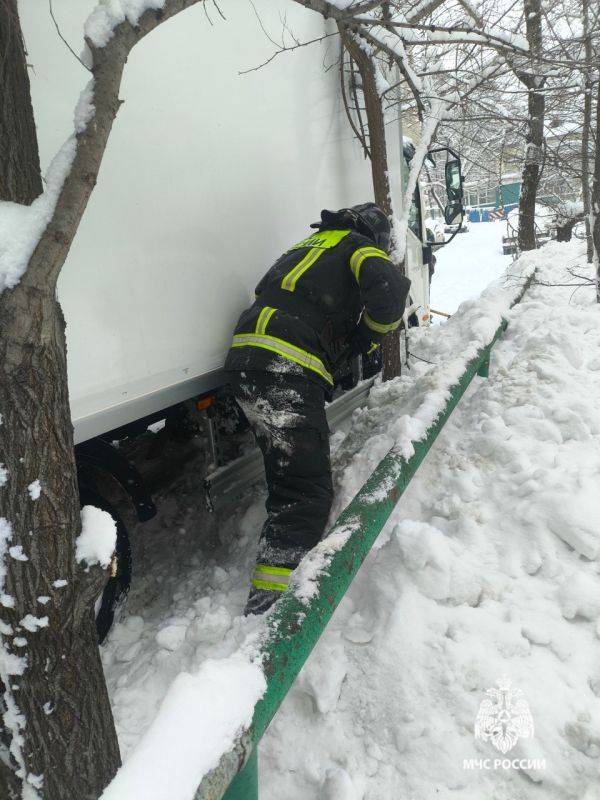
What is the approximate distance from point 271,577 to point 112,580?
2.61 feet

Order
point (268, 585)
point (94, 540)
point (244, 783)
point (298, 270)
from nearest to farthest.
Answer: point (244, 783)
point (94, 540)
point (268, 585)
point (298, 270)

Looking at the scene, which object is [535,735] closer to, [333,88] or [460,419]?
[460,419]

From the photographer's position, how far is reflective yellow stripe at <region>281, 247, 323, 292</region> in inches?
114

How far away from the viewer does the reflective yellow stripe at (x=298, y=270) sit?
114 inches

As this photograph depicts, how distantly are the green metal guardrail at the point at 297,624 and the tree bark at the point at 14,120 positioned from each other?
1298 mm

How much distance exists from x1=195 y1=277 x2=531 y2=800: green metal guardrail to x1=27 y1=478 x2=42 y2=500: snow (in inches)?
27.5

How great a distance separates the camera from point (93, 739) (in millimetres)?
1618

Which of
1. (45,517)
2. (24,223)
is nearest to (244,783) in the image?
(45,517)

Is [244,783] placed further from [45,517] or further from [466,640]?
[466,640]

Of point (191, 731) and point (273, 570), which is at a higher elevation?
point (191, 731)

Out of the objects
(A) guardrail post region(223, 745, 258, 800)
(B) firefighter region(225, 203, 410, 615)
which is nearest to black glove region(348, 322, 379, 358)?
(B) firefighter region(225, 203, 410, 615)

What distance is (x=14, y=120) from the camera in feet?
4.57

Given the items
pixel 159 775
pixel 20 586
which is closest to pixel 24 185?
pixel 20 586

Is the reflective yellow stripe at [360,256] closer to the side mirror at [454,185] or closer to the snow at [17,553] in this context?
the snow at [17,553]
